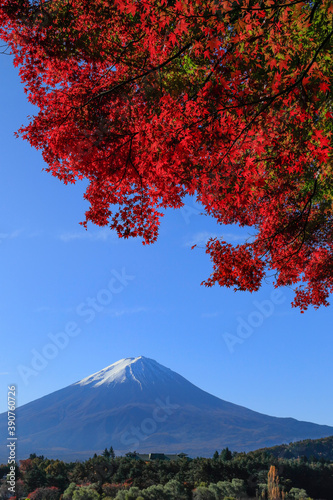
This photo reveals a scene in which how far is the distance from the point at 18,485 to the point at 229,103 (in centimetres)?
5020

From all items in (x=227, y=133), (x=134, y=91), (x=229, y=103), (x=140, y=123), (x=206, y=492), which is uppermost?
(x=134, y=91)

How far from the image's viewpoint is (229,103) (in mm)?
6121

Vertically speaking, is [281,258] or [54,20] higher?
[54,20]

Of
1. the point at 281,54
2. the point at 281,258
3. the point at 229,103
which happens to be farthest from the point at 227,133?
the point at 281,258

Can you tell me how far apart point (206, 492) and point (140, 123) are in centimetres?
3660

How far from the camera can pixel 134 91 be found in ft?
24.8

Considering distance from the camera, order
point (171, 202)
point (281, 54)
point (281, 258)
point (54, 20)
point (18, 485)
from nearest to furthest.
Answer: point (281, 54) < point (54, 20) < point (171, 202) < point (281, 258) < point (18, 485)

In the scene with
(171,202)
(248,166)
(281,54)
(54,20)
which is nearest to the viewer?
(281,54)

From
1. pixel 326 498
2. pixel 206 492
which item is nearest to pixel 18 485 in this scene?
pixel 206 492

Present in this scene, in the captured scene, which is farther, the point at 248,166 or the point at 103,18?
the point at 103,18

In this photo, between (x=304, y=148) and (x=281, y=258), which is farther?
(x=281, y=258)

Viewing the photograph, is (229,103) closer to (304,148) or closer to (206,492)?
(304,148)

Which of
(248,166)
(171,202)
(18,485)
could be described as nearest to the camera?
(248,166)

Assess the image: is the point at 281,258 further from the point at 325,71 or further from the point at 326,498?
the point at 326,498
